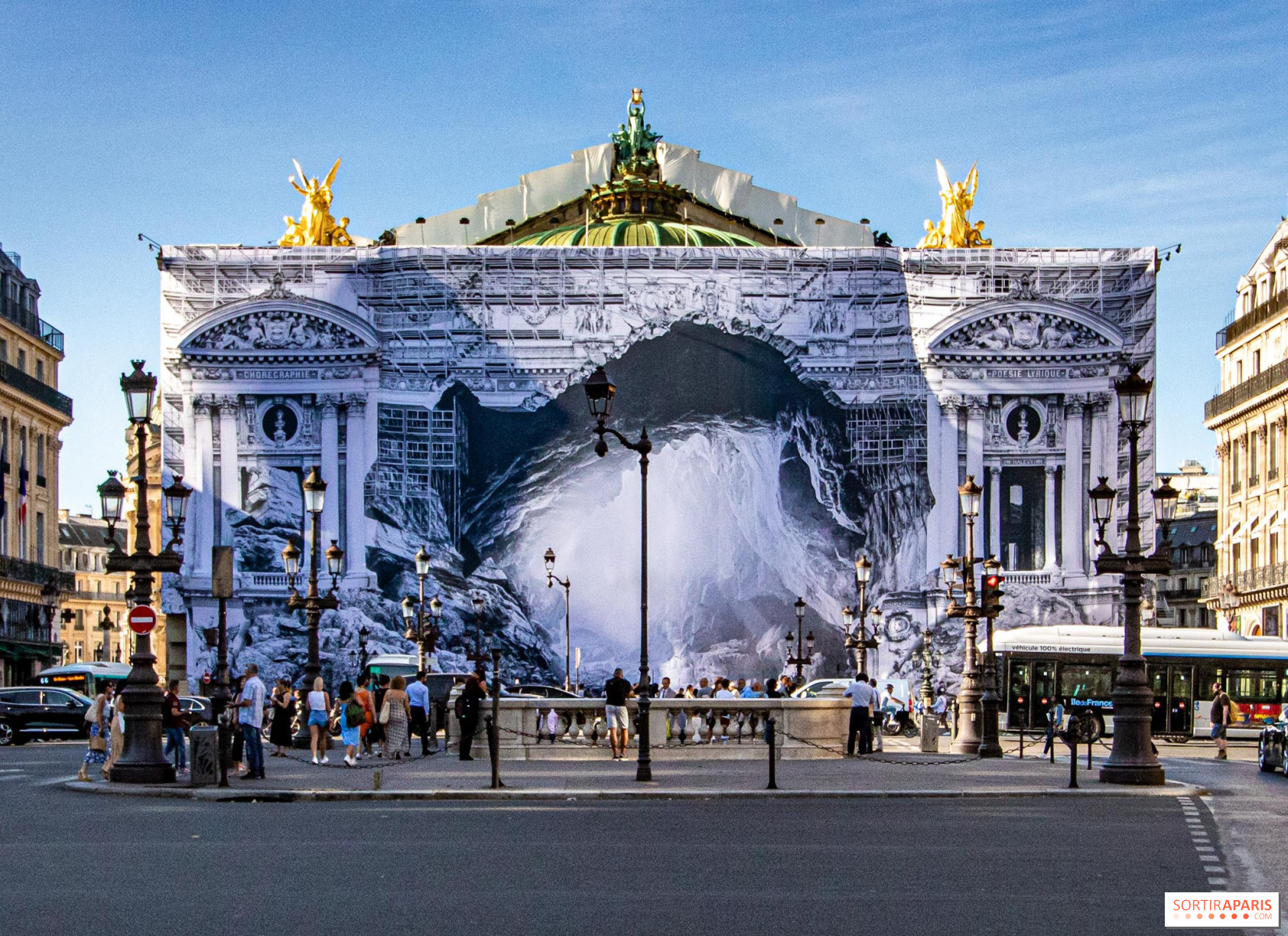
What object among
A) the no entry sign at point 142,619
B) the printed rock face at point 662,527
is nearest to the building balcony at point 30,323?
the printed rock face at point 662,527

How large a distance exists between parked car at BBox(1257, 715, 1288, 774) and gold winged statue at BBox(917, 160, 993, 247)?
31626 millimetres

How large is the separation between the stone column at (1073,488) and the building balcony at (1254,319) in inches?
478

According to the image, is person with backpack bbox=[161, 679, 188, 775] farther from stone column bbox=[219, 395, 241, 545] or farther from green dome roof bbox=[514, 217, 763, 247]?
green dome roof bbox=[514, 217, 763, 247]

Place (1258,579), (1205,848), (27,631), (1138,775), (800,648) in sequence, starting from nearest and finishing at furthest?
(1205,848), (1138,775), (800,648), (1258,579), (27,631)

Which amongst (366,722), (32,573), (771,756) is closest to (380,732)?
(366,722)

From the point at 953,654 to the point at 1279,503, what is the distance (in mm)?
16280

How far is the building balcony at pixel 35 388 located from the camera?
63938 millimetres

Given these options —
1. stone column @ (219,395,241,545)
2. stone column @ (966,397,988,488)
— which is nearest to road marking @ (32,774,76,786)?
stone column @ (219,395,241,545)

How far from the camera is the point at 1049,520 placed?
186 ft

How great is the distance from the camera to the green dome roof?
219 feet

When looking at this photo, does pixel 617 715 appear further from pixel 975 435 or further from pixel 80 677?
pixel 80 677

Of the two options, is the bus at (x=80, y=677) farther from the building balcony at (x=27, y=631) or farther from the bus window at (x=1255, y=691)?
the bus window at (x=1255, y=691)

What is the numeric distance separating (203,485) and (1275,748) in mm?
35748

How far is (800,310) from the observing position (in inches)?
2251
